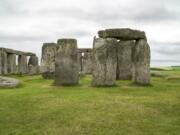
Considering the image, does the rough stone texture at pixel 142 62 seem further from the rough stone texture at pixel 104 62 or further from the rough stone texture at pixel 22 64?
the rough stone texture at pixel 22 64

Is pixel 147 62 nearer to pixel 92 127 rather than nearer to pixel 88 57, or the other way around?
pixel 92 127

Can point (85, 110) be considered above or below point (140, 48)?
below

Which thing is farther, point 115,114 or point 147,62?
point 147,62

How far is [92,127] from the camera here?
12359mm

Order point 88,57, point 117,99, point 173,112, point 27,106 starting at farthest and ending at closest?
point 88,57, point 117,99, point 27,106, point 173,112

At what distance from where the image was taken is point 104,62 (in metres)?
22.0

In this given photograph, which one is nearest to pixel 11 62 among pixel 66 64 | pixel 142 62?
pixel 66 64

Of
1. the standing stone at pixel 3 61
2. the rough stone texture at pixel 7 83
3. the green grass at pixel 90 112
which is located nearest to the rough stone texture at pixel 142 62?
the green grass at pixel 90 112

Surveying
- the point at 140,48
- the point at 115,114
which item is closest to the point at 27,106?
the point at 115,114

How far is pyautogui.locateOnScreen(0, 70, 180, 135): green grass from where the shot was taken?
12.1 metres

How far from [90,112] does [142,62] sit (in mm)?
9244

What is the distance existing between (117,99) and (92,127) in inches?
190

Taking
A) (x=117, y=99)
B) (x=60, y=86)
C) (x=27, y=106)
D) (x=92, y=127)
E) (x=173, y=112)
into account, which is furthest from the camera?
(x=60, y=86)

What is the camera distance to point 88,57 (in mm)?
42312
